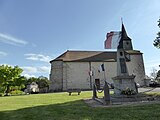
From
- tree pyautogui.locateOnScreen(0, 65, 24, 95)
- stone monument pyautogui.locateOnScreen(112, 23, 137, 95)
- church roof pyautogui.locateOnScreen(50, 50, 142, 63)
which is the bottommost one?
stone monument pyautogui.locateOnScreen(112, 23, 137, 95)

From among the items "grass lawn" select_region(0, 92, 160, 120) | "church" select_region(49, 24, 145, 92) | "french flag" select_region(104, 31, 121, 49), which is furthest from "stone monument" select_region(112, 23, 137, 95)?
"church" select_region(49, 24, 145, 92)

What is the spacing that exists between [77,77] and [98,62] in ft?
23.3

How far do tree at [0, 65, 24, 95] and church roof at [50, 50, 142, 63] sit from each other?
35.6 ft

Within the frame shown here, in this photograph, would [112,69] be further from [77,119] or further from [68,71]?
[77,119]

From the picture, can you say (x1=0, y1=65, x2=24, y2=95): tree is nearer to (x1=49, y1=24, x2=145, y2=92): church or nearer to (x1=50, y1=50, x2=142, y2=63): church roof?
(x1=49, y1=24, x2=145, y2=92): church

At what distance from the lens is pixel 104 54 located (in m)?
51.1

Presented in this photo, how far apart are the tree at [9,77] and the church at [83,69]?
8738mm

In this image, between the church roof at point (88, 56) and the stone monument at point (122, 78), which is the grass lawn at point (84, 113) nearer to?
the stone monument at point (122, 78)

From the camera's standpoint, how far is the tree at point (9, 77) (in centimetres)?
4394

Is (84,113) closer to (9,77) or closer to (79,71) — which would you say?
(79,71)

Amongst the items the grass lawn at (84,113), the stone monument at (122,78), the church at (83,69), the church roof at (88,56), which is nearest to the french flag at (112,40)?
the stone monument at (122,78)

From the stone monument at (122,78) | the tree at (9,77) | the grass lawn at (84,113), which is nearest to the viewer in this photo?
the grass lawn at (84,113)

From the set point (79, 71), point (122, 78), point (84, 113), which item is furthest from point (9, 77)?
point (84, 113)

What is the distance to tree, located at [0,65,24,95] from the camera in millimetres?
43938
